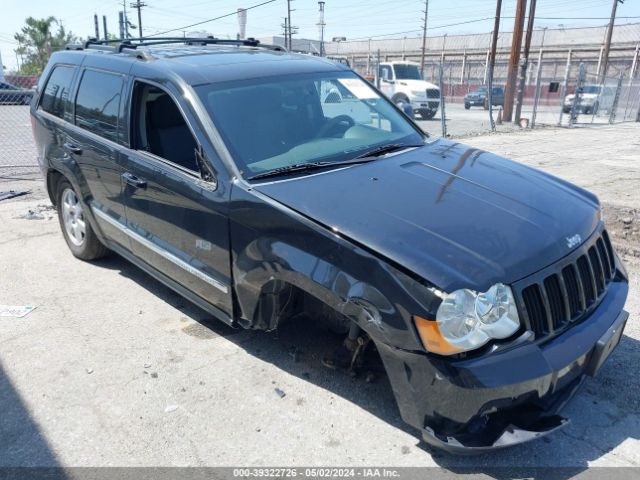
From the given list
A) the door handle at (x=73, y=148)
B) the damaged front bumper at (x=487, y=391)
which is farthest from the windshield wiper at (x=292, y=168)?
the door handle at (x=73, y=148)

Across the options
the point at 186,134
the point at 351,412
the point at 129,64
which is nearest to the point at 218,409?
the point at 351,412

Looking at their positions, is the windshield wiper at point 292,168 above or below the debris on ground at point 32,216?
above

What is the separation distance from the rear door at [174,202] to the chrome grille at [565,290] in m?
1.68

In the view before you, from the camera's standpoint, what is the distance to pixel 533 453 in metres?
2.68

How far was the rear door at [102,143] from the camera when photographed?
408 centimetres

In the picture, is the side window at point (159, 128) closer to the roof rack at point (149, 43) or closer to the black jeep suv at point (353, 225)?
the black jeep suv at point (353, 225)

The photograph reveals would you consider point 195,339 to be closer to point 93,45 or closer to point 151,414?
point 151,414

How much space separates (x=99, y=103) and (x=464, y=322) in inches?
135

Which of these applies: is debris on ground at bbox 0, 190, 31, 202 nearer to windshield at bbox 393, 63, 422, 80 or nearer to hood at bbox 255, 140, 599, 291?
hood at bbox 255, 140, 599, 291

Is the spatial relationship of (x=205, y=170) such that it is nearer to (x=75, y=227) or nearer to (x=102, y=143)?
(x=102, y=143)

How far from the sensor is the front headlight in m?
2.33

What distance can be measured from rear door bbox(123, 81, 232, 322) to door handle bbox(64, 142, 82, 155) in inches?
35.3

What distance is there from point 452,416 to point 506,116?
63.4 feet

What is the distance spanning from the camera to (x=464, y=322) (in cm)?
235
